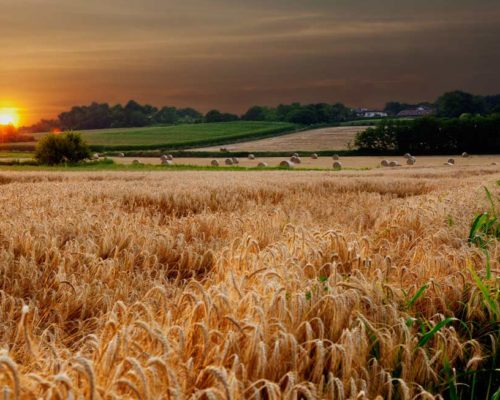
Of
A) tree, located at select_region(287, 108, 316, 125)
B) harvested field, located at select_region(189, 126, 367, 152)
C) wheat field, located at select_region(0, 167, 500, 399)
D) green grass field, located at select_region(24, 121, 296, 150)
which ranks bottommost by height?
harvested field, located at select_region(189, 126, 367, 152)

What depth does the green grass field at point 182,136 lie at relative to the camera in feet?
251

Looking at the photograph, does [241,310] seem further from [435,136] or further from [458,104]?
[458,104]

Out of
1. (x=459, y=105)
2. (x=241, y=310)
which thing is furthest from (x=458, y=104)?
(x=241, y=310)

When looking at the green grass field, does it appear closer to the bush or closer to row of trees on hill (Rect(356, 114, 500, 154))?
row of trees on hill (Rect(356, 114, 500, 154))

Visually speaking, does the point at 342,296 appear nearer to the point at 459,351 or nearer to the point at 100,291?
the point at 459,351

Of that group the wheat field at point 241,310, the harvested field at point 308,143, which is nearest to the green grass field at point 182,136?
the harvested field at point 308,143

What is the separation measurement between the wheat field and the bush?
123 feet

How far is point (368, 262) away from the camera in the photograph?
4.15 m

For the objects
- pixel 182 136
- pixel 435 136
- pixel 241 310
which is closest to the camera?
pixel 241 310

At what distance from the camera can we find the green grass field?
76375 mm

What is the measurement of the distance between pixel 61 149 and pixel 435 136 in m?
47.3

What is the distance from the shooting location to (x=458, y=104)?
4621 inches

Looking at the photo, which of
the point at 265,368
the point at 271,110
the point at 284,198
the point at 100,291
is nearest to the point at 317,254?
the point at 100,291

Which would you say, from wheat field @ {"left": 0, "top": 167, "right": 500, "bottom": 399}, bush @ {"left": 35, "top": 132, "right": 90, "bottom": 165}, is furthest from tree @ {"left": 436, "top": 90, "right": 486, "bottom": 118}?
wheat field @ {"left": 0, "top": 167, "right": 500, "bottom": 399}
